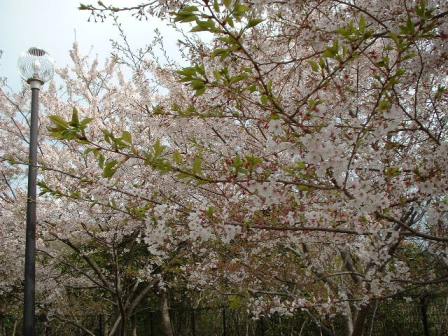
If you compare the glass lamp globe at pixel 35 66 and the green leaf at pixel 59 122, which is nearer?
the green leaf at pixel 59 122

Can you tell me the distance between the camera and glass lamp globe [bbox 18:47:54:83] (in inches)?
219

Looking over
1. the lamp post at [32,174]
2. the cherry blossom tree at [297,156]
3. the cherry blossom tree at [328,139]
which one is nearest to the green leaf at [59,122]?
the cherry blossom tree at [297,156]

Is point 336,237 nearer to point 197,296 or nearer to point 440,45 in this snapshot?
point 440,45

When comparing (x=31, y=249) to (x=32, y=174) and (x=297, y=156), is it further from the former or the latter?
(x=297, y=156)

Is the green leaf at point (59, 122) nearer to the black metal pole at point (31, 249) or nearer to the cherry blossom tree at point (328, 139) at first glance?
the cherry blossom tree at point (328, 139)

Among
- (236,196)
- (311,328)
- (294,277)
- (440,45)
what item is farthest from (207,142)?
(311,328)

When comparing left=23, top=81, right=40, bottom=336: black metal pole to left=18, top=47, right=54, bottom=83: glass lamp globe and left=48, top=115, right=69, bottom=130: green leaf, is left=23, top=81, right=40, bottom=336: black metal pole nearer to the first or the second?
left=18, top=47, right=54, bottom=83: glass lamp globe

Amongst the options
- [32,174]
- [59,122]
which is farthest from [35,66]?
[59,122]

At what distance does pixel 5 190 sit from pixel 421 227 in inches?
335

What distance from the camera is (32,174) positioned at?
207 inches

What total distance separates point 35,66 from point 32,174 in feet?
4.91

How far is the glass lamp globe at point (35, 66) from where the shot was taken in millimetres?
5574

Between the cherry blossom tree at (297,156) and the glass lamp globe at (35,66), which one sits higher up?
the glass lamp globe at (35,66)

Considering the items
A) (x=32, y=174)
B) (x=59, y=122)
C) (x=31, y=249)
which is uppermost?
(x=32, y=174)
